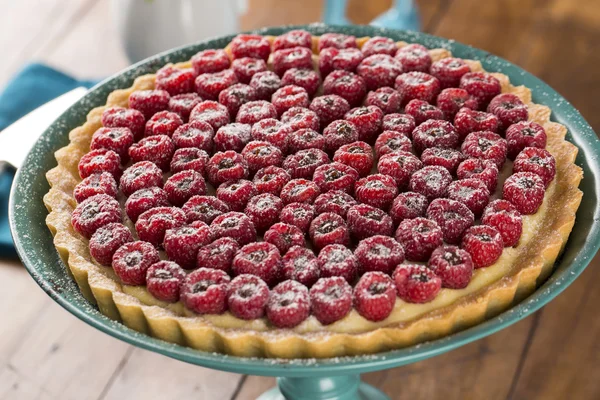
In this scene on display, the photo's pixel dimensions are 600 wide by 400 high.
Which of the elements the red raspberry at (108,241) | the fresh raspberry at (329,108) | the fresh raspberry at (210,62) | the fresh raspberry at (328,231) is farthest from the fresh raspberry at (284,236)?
the fresh raspberry at (210,62)

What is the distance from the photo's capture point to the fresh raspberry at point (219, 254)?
1299 mm

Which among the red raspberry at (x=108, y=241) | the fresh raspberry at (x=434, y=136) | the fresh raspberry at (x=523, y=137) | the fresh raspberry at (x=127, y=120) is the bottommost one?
the red raspberry at (x=108, y=241)

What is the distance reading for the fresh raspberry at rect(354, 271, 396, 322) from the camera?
123 centimetres

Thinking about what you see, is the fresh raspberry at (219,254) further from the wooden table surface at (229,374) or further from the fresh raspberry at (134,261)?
the wooden table surface at (229,374)

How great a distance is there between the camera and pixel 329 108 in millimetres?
1633

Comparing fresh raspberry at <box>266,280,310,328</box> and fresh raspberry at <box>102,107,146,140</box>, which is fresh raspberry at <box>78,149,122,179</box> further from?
fresh raspberry at <box>266,280,310,328</box>

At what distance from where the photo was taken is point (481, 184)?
142 cm

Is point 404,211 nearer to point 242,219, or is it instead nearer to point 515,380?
point 242,219

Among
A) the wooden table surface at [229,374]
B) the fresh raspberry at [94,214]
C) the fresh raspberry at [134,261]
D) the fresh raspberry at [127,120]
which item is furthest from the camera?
the wooden table surface at [229,374]

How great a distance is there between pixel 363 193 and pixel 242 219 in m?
0.23

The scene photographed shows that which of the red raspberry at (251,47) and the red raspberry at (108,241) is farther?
the red raspberry at (251,47)

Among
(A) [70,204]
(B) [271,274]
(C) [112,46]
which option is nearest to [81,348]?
(A) [70,204]

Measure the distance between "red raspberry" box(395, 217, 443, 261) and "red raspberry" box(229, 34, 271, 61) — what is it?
0.70 metres

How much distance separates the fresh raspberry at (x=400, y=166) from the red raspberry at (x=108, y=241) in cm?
49
